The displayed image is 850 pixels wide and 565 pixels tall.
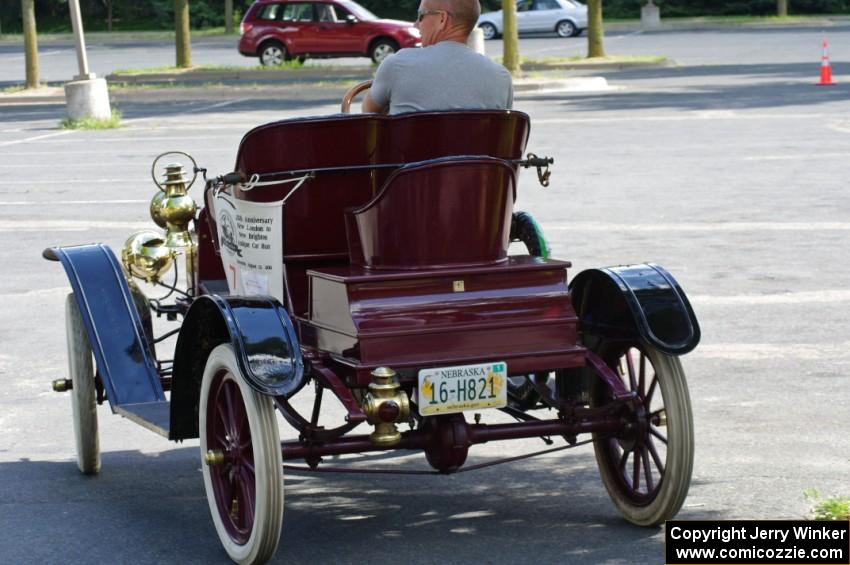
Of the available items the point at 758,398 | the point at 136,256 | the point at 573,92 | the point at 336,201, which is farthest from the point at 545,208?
the point at 573,92

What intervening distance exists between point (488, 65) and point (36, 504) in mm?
2367

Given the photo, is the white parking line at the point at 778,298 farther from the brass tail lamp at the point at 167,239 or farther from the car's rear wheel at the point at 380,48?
the car's rear wheel at the point at 380,48

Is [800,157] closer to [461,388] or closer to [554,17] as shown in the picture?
Result: [461,388]

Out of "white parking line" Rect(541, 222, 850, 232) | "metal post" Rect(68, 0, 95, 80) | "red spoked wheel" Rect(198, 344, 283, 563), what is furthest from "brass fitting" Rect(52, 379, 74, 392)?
"metal post" Rect(68, 0, 95, 80)

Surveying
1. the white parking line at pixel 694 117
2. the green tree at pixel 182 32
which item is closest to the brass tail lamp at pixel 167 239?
the white parking line at pixel 694 117

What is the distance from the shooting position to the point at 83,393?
5.85 meters

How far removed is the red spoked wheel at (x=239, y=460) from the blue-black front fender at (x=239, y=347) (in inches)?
2.9

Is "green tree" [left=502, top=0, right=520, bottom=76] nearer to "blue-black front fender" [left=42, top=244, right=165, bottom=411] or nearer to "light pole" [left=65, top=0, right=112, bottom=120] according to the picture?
"light pole" [left=65, top=0, right=112, bottom=120]

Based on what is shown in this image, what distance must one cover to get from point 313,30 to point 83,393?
96.2 feet

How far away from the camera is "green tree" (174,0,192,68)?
3288 cm

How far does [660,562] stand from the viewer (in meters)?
4.63

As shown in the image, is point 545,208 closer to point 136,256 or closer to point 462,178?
point 136,256

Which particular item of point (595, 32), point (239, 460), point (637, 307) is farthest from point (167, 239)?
point (595, 32)

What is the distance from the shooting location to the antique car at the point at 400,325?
15.0 ft
